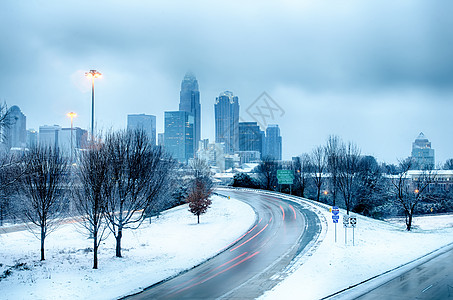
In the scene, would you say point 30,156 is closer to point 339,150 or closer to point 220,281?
point 220,281

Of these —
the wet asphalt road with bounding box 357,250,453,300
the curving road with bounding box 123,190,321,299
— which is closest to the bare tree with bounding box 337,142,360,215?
the curving road with bounding box 123,190,321,299

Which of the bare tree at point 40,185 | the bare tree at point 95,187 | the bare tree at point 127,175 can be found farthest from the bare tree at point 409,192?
the bare tree at point 40,185


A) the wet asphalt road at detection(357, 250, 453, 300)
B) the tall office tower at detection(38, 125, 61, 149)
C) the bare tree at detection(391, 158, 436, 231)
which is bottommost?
the wet asphalt road at detection(357, 250, 453, 300)

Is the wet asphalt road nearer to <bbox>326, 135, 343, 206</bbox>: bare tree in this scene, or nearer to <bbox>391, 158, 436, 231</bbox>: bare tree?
<bbox>391, 158, 436, 231</bbox>: bare tree

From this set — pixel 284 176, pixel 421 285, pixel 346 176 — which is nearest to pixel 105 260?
pixel 421 285

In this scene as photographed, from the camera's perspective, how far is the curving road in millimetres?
14078

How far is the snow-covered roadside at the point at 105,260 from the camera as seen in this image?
1405cm

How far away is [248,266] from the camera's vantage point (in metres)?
18.2

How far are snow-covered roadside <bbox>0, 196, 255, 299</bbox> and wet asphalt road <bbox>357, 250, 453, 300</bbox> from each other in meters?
10.4

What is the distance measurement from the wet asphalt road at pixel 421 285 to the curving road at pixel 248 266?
4871 mm

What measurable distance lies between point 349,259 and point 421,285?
15.6ft

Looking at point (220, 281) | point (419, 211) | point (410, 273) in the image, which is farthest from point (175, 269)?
point (419, 211)

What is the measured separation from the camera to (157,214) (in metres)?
43.2

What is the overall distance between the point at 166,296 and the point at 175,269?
400 cm
